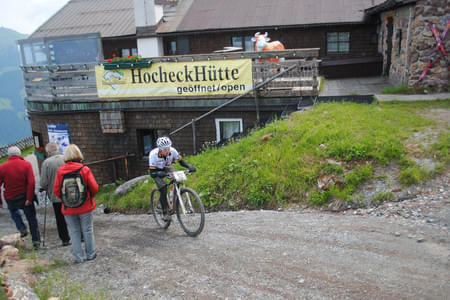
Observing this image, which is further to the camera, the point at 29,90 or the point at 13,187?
the point at 29,90

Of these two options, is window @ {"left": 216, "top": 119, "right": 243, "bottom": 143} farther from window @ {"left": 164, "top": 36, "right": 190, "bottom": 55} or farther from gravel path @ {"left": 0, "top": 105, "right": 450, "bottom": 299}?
window @ {"left": 164, "top": 36, "right": 190, "bottom": 55}

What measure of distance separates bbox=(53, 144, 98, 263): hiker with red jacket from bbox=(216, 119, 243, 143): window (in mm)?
7942

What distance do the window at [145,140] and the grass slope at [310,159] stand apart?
473 cm

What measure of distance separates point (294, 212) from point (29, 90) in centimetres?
1408

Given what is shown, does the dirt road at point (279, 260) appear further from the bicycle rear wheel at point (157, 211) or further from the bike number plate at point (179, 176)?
the bike number plate at point (179, 176)

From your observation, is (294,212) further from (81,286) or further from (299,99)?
(299,99)

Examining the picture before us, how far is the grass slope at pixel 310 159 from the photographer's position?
7855 millimetres

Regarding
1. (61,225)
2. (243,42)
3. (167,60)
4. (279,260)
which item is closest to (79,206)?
(61,225)

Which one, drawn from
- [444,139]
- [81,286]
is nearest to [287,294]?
[81,286]

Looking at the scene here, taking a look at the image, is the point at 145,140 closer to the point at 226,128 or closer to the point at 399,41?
the point at 226,128

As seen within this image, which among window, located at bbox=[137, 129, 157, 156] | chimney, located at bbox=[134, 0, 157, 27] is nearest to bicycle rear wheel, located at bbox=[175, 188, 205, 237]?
window, located at bbox=[137, 129, 157, 156]

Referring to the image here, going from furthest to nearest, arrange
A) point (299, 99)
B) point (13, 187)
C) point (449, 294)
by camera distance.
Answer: point (299, 99), point (13, 187), point (449, 294)

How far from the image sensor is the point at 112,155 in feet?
51.3

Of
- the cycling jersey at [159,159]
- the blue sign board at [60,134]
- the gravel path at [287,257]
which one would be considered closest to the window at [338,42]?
the blue sign board at [60,134]
